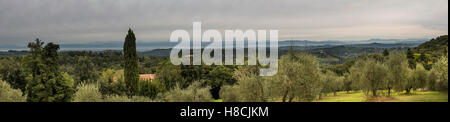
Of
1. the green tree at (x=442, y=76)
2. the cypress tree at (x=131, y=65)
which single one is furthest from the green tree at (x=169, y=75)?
the green tree at (x=442, y=76)

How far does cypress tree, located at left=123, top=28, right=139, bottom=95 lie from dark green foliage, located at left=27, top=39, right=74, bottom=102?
21.5ft

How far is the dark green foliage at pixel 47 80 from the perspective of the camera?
2925 centimetres

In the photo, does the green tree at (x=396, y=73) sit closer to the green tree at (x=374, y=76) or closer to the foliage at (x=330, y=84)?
the green tree at (x=374, y=76)

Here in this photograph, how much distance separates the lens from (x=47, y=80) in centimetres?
2977

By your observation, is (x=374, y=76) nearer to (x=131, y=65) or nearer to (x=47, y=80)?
(x=131, y=65)

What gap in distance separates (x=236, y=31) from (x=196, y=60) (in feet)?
65.3

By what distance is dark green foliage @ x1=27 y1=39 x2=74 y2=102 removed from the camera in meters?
29.2

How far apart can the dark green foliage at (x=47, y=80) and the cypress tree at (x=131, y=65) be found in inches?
258

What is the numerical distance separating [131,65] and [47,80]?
880 centimetres

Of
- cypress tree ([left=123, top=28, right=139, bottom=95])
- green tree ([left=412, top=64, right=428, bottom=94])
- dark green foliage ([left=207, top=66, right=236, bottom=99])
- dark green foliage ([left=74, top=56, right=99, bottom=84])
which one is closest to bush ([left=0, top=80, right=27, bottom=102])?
cypress tree ([left=123, top=28, right=139, bottom=95])

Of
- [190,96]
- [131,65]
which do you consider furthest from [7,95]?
[190,96]
